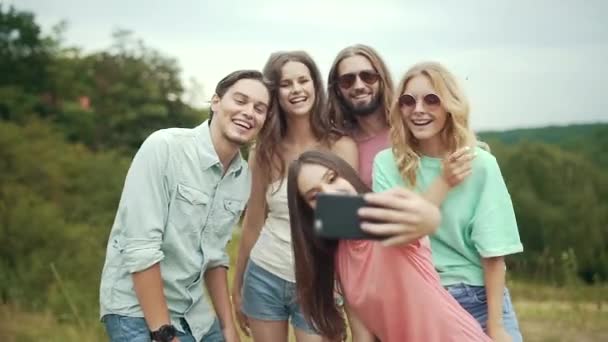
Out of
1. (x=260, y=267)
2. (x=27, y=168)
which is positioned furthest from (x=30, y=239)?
(x=260, y=267)

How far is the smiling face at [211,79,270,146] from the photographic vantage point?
104 inches

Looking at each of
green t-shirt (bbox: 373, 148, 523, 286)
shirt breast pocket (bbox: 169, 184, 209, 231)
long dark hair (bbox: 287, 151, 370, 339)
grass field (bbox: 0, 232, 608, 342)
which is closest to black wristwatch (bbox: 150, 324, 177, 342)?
shirt breast pocket (bbox: 169, 184, 209, 231)

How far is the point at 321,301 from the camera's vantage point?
2330 mm

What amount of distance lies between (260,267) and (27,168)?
11.8m

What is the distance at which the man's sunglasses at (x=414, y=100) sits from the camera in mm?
2453

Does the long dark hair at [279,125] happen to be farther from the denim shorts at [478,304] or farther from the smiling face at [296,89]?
the denim shorts at [478,304]

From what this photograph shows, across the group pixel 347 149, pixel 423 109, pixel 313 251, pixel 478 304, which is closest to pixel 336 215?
pixel 313 251

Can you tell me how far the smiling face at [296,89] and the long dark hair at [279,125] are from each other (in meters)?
0.03

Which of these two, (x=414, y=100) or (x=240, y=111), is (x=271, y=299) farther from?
(x=414, y=100)

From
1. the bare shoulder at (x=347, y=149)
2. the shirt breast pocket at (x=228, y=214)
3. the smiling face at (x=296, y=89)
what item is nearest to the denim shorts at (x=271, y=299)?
the shirt breast pocket at (x=228, y=214)

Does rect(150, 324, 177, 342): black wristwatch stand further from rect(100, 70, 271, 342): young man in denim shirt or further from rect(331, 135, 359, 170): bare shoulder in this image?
rect(331, 135, 359, 170): bare shoulder

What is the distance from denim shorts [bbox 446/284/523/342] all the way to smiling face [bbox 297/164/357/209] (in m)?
0.66

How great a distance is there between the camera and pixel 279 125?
3.21 m

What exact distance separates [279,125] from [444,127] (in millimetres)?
886
